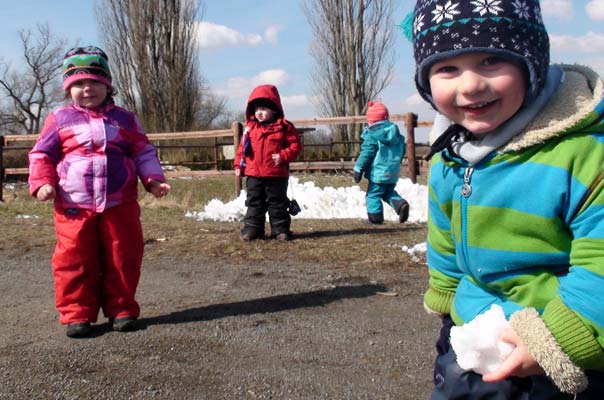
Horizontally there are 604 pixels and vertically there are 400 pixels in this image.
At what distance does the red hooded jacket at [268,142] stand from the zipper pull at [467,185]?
5.17 metres

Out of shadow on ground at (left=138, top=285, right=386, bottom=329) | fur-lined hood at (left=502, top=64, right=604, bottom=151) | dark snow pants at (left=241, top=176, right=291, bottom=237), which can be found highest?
fur-lined hood at (left=502, top=64, right=604, bottom=151)

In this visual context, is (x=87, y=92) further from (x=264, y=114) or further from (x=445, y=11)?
(x=264, y=114)

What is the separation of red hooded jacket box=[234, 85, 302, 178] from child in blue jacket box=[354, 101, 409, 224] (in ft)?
5.43

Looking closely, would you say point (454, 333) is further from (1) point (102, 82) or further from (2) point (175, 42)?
(2) point (175, 42)

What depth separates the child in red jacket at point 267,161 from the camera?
6789 millimetres

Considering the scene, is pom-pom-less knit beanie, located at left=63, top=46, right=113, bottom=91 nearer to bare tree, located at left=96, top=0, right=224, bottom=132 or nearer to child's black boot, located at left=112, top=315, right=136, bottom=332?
child's black boot, located at left=112, top=315, right=136, bottom=332

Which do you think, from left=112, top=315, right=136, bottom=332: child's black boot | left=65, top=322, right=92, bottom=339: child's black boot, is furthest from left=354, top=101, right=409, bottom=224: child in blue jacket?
left=65, top=322, right=92, bottom=339: child's black boot

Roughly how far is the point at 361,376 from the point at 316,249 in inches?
128

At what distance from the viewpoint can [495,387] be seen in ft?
5.01

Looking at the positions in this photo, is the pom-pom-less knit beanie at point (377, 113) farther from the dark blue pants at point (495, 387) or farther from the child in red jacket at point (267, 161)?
the dark blue pants at point (495, 387)

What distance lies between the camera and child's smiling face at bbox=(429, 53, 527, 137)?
59.2 inches

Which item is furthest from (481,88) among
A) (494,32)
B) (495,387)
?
(495,387)

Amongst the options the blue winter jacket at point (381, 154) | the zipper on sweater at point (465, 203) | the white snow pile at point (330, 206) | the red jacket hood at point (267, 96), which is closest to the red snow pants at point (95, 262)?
the zipper on sweater at point (465, 203)

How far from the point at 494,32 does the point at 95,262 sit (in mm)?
2996
